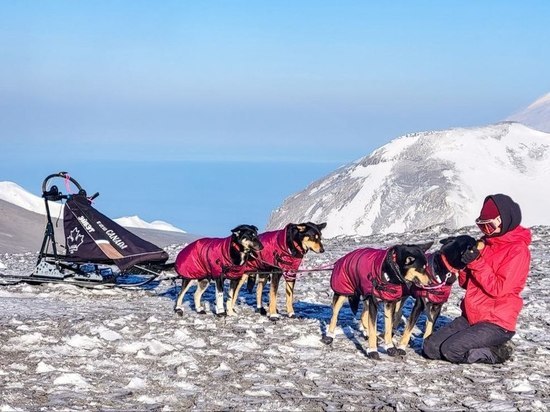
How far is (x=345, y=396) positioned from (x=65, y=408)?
203 cm

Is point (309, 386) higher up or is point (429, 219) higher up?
point (429, 219)

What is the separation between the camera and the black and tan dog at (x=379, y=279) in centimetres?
766

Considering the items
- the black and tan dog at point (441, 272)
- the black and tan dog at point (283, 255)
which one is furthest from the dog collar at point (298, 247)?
the black and tan dog at point (441, 272)

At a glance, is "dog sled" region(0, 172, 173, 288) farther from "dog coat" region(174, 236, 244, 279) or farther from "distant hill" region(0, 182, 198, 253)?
"distant hill" region(0, 182, 198, 253)

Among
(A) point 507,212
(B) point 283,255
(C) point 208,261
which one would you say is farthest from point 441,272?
(C) point 208,261

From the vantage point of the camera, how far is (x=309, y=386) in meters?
6.73

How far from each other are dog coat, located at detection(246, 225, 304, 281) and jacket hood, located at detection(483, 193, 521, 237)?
285cm

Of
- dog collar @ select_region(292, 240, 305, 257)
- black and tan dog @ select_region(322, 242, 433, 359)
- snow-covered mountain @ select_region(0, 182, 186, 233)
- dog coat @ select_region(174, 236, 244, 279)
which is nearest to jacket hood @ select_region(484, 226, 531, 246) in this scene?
black and tan dog @ select_region(322, 242, 433, 359)

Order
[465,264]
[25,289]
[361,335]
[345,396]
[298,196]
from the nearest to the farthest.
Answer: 1. [345,396]
2. [465,264]
3. [361,335]
4. [25,289]
5. [298,196]

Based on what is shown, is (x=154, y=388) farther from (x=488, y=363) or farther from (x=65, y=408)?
(x=488, y=363)

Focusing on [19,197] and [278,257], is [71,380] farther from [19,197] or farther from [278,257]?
[19,197]

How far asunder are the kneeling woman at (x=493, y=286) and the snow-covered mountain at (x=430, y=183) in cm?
2173

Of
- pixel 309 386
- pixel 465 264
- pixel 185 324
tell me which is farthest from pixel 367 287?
pixel 185 324

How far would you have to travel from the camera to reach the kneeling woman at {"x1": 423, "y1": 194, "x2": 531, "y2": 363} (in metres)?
7.48
